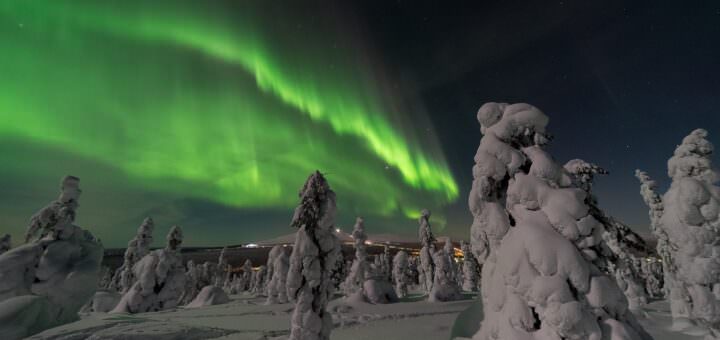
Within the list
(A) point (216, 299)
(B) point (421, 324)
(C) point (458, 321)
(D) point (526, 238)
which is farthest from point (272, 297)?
(D) point (526, 238)

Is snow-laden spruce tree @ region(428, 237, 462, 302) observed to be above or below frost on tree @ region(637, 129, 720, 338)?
below

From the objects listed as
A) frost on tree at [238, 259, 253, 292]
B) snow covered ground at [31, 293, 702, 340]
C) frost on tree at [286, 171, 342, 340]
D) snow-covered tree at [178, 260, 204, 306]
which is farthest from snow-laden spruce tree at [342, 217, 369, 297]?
frost on tree at [238, 259, 253, 292]

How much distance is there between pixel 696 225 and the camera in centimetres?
1201

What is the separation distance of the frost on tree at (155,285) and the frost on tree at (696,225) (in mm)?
36274

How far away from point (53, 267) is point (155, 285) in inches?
582

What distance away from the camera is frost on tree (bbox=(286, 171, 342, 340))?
11062 millimetres

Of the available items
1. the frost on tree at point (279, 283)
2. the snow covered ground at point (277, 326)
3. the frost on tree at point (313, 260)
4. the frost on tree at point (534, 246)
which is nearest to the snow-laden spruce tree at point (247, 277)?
the frost on tree at point (279, 283)

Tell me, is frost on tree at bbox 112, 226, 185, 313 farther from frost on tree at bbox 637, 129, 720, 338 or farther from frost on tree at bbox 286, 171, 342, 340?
frost on tree at bbox 637, 129, 720, 338

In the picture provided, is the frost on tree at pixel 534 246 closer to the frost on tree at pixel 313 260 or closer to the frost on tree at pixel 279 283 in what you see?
the frost on tree at pixel 313 260

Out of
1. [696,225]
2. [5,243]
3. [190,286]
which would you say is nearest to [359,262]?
[696,225]

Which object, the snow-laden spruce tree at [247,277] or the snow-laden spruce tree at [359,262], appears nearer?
the snow-laden spruce tree at [359,262]

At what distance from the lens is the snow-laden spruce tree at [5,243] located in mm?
37875

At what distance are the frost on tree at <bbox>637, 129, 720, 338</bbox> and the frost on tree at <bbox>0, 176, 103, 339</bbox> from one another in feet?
89.7

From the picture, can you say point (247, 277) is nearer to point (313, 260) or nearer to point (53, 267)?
point (53, 267)
